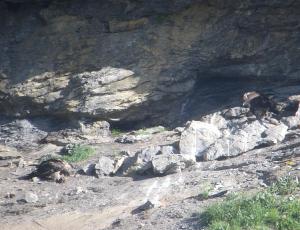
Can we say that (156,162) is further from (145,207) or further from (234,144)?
(145,207)

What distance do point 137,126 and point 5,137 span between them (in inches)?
118

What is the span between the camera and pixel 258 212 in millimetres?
8797

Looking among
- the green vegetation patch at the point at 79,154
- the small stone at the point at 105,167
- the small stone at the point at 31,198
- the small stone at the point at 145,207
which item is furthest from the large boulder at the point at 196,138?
the small stone at the point at 31,198

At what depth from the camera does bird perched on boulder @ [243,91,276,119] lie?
14.3m

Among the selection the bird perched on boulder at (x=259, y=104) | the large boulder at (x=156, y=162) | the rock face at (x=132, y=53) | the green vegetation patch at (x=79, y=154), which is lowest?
the green vegetation patch at (x=79, y=154)

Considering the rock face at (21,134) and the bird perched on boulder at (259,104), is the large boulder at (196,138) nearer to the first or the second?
the bird perched on boulder at (259,104)

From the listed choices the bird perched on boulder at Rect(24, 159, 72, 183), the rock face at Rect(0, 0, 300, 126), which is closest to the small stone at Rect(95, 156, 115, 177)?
the bird perched on boulder at Rect(24, 159, 72, 183)

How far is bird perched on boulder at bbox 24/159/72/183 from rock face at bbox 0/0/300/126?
8.43 ft

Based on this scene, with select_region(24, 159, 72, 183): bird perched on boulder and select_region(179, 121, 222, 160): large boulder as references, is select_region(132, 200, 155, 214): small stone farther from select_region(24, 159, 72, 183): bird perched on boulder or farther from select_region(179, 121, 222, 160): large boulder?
select_region(24, 159, 72, 183): bird perched on boulder

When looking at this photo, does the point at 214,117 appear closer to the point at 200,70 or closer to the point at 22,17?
the point at 200,70

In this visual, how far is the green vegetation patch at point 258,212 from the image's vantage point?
8.63 metres

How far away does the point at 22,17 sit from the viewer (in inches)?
625

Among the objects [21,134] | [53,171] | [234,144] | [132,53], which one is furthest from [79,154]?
[234,144]

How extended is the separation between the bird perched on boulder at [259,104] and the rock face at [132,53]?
→ 37.5 inches
